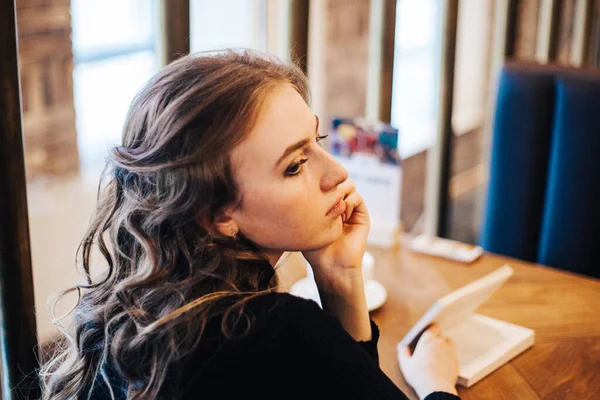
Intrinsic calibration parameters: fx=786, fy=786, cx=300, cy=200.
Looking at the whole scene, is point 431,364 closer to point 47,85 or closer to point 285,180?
point 285,180

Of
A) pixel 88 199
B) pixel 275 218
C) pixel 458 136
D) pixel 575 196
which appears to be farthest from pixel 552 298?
pixel 458 136

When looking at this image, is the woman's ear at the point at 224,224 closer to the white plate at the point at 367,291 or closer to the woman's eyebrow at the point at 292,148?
the woman's eyebrow at the point at 292,148

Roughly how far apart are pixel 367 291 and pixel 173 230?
58 cm

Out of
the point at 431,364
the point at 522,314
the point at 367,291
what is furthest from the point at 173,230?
the point at 522,314

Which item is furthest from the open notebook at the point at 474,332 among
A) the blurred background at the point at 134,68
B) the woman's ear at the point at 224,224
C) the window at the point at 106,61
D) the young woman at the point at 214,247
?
the window at the point at 106,61

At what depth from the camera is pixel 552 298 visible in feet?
5.08

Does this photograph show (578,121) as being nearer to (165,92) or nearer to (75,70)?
(165,92)

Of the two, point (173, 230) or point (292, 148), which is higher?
point (292, 148)

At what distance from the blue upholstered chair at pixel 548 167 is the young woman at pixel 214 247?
3.21 feet

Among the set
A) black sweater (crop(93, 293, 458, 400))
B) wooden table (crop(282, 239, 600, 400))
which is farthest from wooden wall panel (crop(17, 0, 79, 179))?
black sweater (crop(93, 293, 458, 400))

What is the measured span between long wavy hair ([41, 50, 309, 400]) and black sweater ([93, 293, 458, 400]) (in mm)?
22

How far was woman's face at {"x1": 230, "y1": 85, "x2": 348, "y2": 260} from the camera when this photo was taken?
1.04 meters

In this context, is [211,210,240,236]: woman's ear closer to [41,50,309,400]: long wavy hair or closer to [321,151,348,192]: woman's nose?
[41,50,309,400]: long wavy hair

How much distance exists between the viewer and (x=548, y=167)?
2.01 metres
